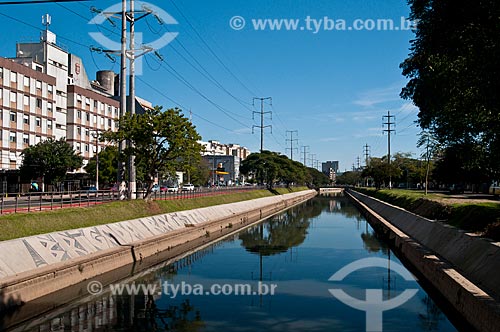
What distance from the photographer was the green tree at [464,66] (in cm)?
1302

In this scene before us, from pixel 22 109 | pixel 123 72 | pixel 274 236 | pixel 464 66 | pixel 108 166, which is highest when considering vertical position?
pixel 22 109

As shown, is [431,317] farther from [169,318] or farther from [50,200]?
[50,200]

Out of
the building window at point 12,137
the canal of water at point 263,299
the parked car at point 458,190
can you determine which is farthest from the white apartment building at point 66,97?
the parked car at point 458,190

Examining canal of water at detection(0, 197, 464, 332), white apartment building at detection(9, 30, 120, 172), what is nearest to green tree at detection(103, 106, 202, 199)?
canal of water at detection(0, 197, 464, 332)

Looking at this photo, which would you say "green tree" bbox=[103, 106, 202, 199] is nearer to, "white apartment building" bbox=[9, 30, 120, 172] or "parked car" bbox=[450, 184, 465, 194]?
"white apartment building" bbox=[9, 30, 120, 172]

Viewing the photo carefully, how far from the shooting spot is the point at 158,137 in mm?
36375

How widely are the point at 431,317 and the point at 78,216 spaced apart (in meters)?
17.8

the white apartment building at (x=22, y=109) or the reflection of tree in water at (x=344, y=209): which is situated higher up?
the white apartment building at (x=22, y=109)

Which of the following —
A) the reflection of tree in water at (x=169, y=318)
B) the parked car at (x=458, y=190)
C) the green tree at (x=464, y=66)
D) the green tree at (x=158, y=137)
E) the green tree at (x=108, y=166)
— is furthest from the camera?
the parked car at (x=458, y=190)

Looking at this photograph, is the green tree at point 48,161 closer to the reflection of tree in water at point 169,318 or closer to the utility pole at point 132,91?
the utility pole at point 132,91

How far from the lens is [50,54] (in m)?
78.2

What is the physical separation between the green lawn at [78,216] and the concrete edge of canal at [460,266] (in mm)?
16406

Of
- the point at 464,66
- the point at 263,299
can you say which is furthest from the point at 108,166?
the point at 464,66

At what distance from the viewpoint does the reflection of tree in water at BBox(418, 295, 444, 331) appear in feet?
53.8
